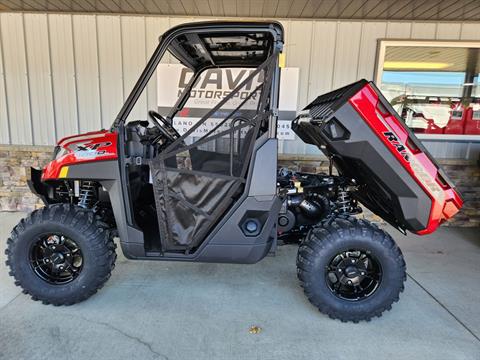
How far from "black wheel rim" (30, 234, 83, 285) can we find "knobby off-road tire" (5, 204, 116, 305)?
0.03 m

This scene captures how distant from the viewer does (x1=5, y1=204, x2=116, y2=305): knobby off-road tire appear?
7.62 feet

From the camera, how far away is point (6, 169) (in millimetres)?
4668

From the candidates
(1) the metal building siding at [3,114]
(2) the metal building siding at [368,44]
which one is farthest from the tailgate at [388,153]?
(1) the metal building siding at [3,114]

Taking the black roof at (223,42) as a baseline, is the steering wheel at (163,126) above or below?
below

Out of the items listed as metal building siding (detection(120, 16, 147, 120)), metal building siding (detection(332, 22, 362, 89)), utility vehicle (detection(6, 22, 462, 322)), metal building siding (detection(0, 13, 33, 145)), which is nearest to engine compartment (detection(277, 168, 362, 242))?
utility vehicle (detection(6, 22, 462, 322))

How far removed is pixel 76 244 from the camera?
2350 millimetres

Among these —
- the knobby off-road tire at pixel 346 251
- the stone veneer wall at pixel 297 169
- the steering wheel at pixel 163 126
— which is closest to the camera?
the knobby off-road tire at pixel 346 251

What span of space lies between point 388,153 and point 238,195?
1067 millimetres

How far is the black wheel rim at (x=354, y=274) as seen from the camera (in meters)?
2.35

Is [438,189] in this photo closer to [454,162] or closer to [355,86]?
[355,86]

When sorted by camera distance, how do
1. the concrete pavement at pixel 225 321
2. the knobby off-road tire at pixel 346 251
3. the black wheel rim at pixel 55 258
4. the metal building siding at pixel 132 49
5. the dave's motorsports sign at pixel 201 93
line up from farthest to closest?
the metal building siding at pixel 132 49, the dave's motorsports sign at pixel 201 93, the black wheel rim at pixel 55 258, the knobby off-road tire at pixel 346 251, the concrete pavement at pixel 225 321

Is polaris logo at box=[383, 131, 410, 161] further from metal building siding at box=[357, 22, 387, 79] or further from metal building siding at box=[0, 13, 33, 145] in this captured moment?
metal building siding at box=[0, 13, 33, 145]

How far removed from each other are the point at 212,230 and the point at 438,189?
161cm

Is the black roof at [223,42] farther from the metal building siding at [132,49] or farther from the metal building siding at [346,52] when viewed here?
the metal building siding at [346,52]
